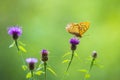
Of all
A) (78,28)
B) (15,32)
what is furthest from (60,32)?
(15,32)

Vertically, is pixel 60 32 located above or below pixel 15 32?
below

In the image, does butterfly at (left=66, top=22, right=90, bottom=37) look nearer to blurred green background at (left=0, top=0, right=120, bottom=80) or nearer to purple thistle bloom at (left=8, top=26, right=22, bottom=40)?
purple thistle bloom at (left=8, top=26, right=22, bottom=40)

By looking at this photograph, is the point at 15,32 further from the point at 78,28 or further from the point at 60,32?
the point at 60,32

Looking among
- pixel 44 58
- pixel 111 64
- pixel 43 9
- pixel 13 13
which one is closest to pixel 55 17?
pixel 43 9

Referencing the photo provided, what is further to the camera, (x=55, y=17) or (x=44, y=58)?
(x=55, y=17)

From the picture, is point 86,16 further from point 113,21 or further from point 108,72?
point 108,72

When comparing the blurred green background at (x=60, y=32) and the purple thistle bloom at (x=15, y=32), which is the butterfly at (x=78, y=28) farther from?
the blurred green background at (x=60, y=32)

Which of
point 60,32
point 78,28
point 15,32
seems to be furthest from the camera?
point 60,32

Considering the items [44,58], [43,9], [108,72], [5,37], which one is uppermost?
[44,58]
